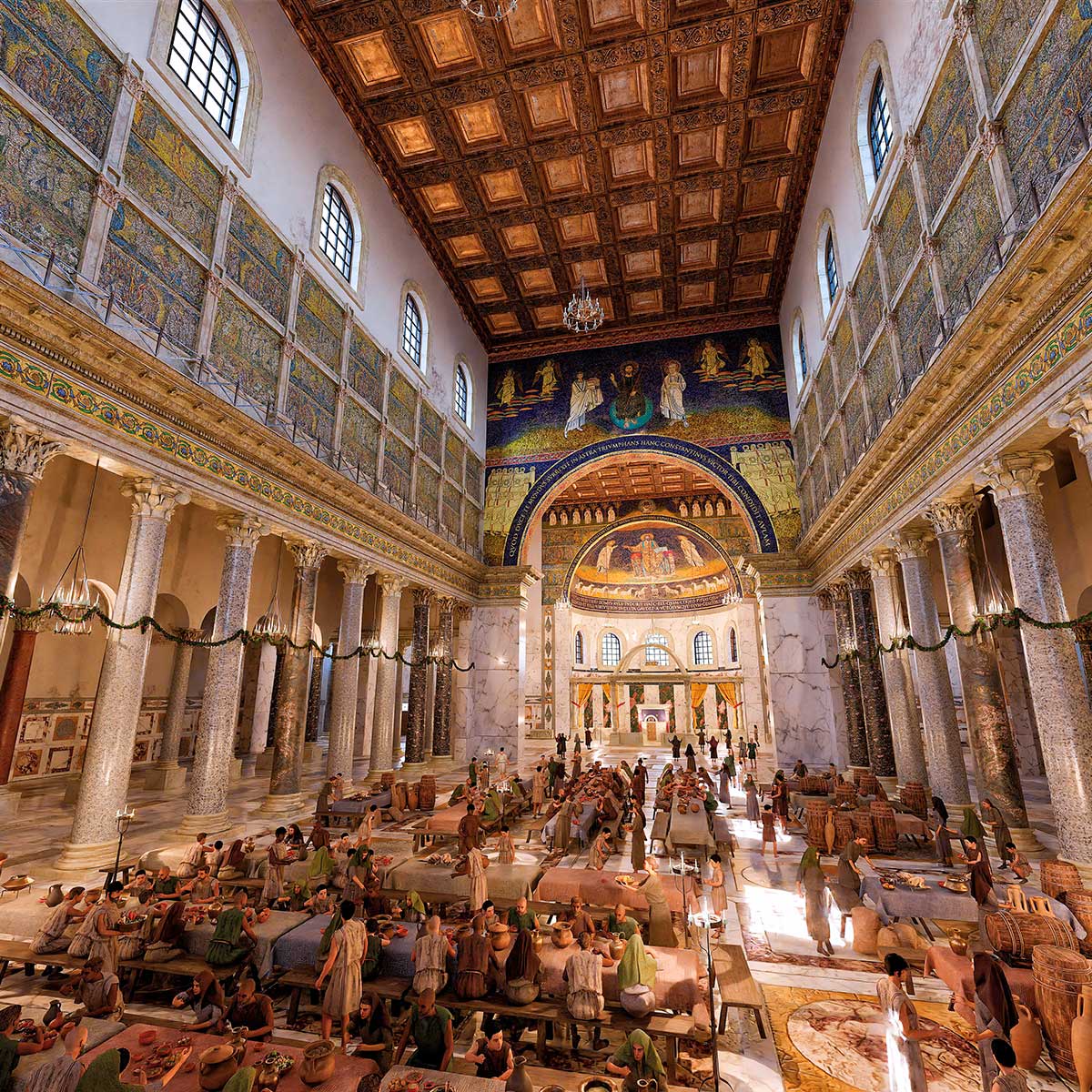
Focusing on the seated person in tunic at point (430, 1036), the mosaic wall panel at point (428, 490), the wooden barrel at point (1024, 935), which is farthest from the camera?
the mosaic wall panel at point (428, 490)

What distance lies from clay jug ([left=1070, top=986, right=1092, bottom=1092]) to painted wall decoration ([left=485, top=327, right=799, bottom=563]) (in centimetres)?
1724

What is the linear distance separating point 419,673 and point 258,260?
494 inches

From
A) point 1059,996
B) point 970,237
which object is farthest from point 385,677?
point 970,237

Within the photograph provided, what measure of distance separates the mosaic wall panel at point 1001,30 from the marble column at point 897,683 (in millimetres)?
8602

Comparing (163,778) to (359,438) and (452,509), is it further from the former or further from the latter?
(452,509)

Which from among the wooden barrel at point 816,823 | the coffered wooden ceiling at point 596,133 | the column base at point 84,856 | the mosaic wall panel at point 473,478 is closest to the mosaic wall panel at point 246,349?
the coffered wooden ceiling at point 596,133

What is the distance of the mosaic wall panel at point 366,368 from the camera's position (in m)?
15.0

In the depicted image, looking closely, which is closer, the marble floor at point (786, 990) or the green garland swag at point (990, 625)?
the marble floor at point (786, 990)

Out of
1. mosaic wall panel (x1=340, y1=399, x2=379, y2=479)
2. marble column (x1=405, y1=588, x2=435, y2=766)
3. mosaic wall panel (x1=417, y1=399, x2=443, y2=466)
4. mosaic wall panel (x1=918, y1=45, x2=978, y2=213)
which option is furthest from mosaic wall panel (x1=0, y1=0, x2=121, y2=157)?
marble column (x1=405, y1=588, x2=435, y2=766)

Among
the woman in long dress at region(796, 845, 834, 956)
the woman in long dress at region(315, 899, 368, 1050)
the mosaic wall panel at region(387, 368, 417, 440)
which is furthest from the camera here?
the mosaic wall panel at region(387, 368, 417, 440)

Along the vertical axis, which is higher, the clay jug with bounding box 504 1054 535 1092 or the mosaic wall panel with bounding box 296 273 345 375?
the mosaic wall panel with bounding box 296 273 345 375

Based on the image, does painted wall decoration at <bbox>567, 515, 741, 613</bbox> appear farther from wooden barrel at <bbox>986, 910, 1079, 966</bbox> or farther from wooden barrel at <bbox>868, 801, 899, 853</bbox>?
wooden barrel at <bbox>986, 910, 1079, 966</bbox>

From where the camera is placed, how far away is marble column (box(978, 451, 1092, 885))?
25.2ft

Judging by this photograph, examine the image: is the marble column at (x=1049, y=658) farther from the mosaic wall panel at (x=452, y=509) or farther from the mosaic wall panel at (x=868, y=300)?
the mosaic wall panel at (x=452, y=509)
